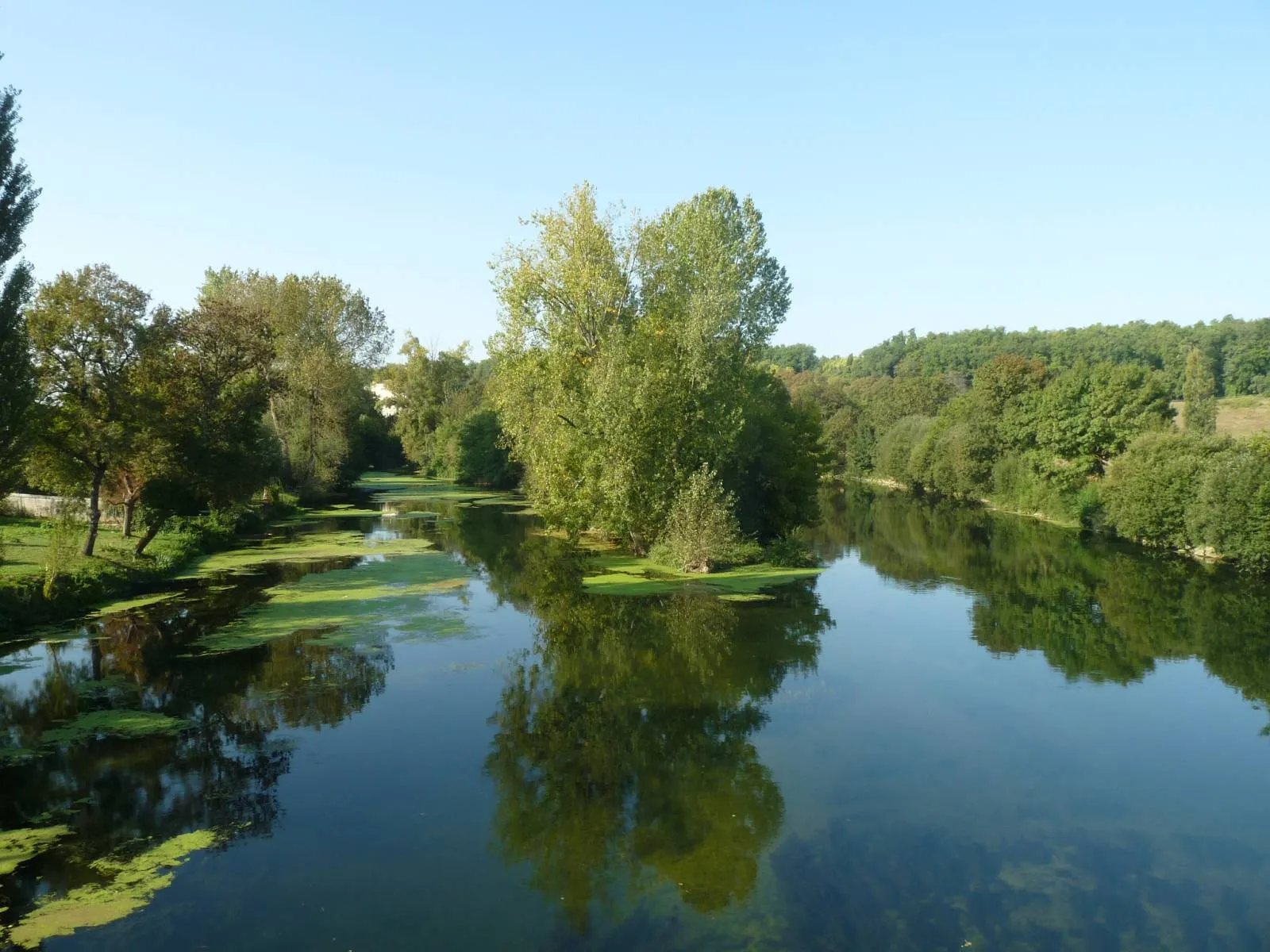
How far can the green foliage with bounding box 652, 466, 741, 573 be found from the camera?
25.2m

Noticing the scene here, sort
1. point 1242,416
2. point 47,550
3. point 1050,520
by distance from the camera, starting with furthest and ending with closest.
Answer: point 1242,416, point 1050,520, point 47,550

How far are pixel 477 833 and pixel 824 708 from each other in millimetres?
6555

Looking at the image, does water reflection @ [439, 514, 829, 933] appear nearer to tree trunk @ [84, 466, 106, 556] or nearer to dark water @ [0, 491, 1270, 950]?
dark water @ [0, 491, 1270, 950]

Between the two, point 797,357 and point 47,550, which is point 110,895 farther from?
point 797,357

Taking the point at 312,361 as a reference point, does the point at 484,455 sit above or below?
below

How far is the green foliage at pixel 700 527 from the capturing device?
25203mm

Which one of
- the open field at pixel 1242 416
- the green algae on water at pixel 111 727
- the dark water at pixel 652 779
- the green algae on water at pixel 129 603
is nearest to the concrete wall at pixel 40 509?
the green algae on water at pixel 129 603

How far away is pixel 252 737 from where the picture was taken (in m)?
12.1

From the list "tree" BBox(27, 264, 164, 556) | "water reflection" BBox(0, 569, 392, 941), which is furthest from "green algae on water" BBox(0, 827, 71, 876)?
"tree" BBox(27, 264, 164, 556)

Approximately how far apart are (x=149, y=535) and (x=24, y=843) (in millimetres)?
16459

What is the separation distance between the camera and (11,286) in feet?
49.2

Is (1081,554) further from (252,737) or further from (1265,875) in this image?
(252,737)

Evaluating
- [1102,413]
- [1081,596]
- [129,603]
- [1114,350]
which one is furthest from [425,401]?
[1114,350]

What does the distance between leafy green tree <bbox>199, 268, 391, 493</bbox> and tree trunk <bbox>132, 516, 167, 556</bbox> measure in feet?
60.5
